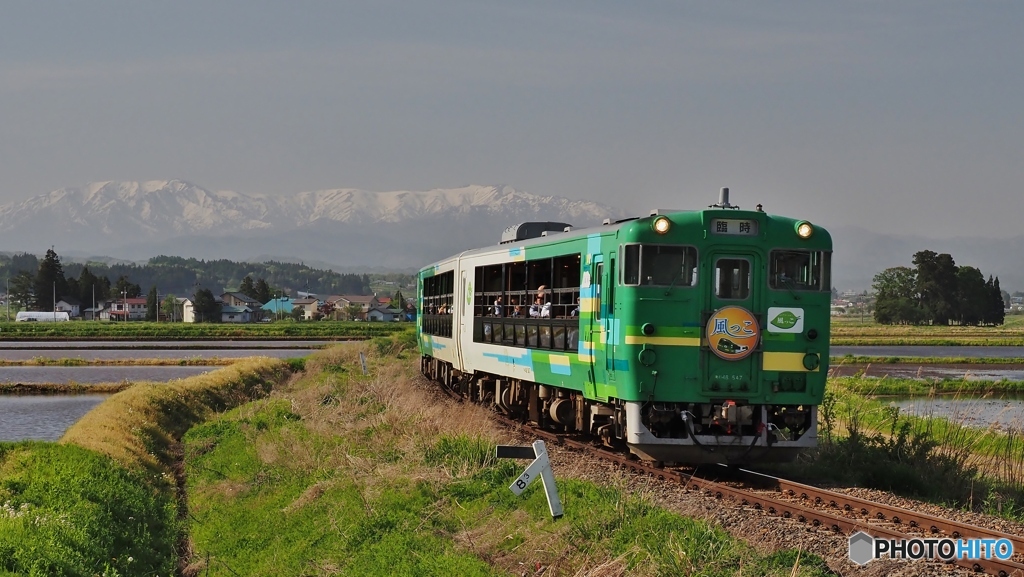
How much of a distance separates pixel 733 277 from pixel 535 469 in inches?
206

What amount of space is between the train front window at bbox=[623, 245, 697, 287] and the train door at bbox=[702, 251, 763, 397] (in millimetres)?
256

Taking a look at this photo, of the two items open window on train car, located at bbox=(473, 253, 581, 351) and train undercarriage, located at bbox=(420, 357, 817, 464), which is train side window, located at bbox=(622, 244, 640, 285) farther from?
open window on train car, located at bbox=(473, 253, 581, 351)

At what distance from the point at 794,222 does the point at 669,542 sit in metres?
6.74

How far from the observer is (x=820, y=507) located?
12273mm

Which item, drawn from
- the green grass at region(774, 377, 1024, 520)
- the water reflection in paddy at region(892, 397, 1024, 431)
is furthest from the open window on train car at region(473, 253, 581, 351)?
the water reflection in paddy at region(892, 397, 1024, 431)

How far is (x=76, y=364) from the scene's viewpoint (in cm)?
5784

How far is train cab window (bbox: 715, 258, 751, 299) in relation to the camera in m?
14.3

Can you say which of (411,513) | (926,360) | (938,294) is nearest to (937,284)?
(938,294)

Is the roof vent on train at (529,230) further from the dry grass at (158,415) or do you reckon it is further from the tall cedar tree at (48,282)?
the tall cedar tree at (48,282)

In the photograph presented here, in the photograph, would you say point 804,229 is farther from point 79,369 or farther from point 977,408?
point 79,369

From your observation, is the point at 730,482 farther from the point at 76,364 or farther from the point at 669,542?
the point at 76,364

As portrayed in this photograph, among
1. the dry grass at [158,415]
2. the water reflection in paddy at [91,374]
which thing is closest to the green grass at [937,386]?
the dry grass at [158,415]

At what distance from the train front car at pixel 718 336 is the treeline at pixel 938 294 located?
114111 millimetres

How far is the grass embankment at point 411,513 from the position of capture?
31.0 feet
